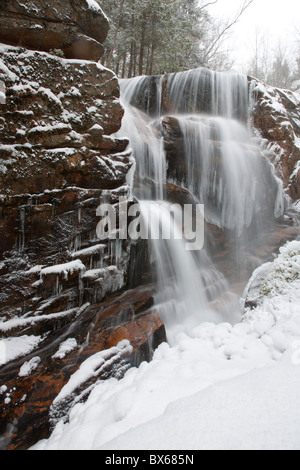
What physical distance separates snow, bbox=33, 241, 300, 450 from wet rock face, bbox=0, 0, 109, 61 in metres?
5.46

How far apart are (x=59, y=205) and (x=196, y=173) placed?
5119 mm

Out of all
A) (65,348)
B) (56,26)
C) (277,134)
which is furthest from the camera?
(277,134)

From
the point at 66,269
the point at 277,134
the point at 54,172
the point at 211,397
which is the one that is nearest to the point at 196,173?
the point at 277,134

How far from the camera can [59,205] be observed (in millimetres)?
3844

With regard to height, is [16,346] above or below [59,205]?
below

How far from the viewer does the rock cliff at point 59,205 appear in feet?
11.0

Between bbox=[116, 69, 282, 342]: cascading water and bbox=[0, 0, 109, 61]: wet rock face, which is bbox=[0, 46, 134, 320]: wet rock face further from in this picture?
bbox=[116, 69, 282, 342]: cascading water

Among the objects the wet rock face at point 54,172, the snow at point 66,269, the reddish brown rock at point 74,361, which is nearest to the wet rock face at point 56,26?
the wet rock face at point 54,172

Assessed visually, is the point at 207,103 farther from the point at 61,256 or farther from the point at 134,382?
the point at 134,382

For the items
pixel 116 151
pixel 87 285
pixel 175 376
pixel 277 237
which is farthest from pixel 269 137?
pixel 175 376

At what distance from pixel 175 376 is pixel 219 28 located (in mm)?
28232

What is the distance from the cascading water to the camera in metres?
5.53

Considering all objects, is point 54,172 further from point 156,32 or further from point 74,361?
point 156,32

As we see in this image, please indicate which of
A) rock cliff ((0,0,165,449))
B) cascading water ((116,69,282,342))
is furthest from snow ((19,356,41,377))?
cascading water ((116,69,282,342))
